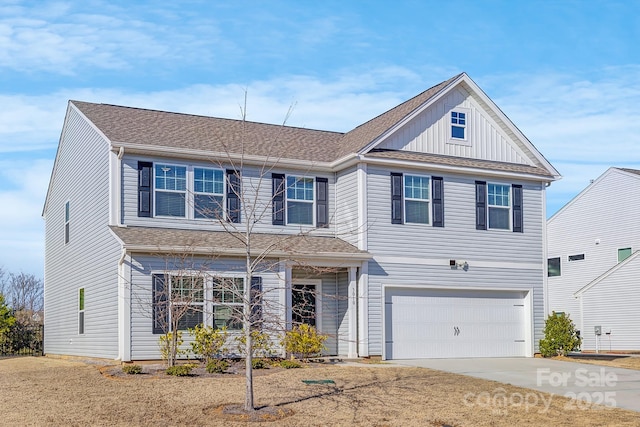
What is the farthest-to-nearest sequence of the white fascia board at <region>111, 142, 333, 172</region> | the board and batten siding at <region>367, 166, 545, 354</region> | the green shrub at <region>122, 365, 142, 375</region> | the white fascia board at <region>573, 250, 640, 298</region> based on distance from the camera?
1. the white fascia board at <region>573, 250, 640, 298</region>
2. the board and batten siding at <region>367, 166, 545, 354</region>
3. the white fascia board at <region>111, 142, 333, 172</region>
4. the green shrub at <region>122, 365, 142, 375</region>

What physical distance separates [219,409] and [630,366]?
12861 mm

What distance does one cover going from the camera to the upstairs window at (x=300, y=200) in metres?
22.7

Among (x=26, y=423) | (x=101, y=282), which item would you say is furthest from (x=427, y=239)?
(x=26, y=423)

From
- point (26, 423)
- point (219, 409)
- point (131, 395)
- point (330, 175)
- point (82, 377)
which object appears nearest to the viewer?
point (26, 423)

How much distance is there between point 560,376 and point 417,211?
254 inches

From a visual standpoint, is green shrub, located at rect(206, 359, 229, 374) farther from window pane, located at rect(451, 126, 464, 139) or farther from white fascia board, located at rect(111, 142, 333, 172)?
window pane, located at rect(451, 126, 464, 139)

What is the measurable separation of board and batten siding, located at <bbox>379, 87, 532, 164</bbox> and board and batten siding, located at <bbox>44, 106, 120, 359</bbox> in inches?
321

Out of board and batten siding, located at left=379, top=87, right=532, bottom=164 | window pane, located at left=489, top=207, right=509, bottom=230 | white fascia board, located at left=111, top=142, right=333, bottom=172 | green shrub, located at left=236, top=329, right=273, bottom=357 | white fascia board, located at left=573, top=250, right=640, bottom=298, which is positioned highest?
board and batten siding, located at left=379, top=87, right=532, bottom=164

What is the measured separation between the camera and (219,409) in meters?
13.1

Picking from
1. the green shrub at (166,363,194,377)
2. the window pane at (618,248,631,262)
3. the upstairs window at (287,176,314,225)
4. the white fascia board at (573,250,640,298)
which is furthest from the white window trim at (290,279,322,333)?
the window pane at (618,248,631,262)

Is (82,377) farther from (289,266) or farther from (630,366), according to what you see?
(630,366)

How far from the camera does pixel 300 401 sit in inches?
548

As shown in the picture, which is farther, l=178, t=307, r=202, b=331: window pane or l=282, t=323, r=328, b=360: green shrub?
l=282, t=323, r=328, b=360: green shrub

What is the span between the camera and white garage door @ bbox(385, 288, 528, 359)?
72.8 feet
